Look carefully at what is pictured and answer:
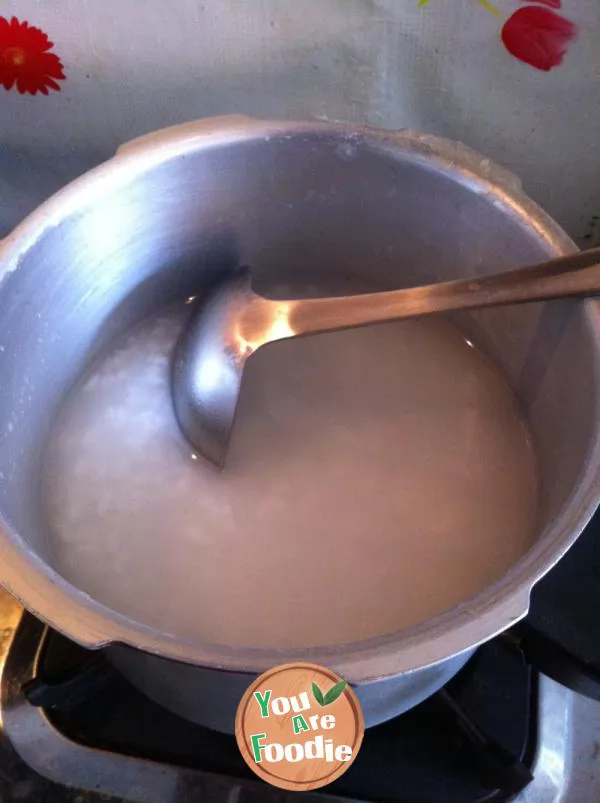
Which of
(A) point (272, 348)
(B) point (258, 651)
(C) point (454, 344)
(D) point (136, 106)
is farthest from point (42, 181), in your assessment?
(B) point (258, 651)

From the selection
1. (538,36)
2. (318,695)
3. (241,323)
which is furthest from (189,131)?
(318,695)

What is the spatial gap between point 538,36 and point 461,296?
0.65 feet

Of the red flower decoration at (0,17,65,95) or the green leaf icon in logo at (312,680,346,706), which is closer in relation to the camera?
the green leaf icon in logo at (312,680,346,706)

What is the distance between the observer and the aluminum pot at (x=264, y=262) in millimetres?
469

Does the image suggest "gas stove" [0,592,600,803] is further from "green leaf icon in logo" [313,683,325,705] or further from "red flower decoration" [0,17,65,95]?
"red flower decoration" [0,17,65,95]

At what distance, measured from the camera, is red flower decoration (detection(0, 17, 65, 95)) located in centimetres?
60

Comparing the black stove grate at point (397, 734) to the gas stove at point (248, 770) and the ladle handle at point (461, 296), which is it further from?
the ladle handle at point (461, 296)

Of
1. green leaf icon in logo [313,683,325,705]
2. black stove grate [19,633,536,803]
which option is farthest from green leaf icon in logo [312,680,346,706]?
black stove grate [19,633,536,803]

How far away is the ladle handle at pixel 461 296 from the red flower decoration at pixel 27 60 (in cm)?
28

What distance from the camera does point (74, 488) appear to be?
616mm

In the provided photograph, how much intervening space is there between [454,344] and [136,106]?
35cm

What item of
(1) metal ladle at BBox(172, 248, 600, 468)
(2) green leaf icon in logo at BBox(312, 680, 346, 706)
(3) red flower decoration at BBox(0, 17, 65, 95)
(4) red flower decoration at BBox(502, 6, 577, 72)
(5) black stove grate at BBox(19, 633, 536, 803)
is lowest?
(5) black stove grate at BBox(19, 633, 536, 803)

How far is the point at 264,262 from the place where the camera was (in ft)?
2.36

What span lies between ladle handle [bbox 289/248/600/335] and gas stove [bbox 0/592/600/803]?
0.25 m
